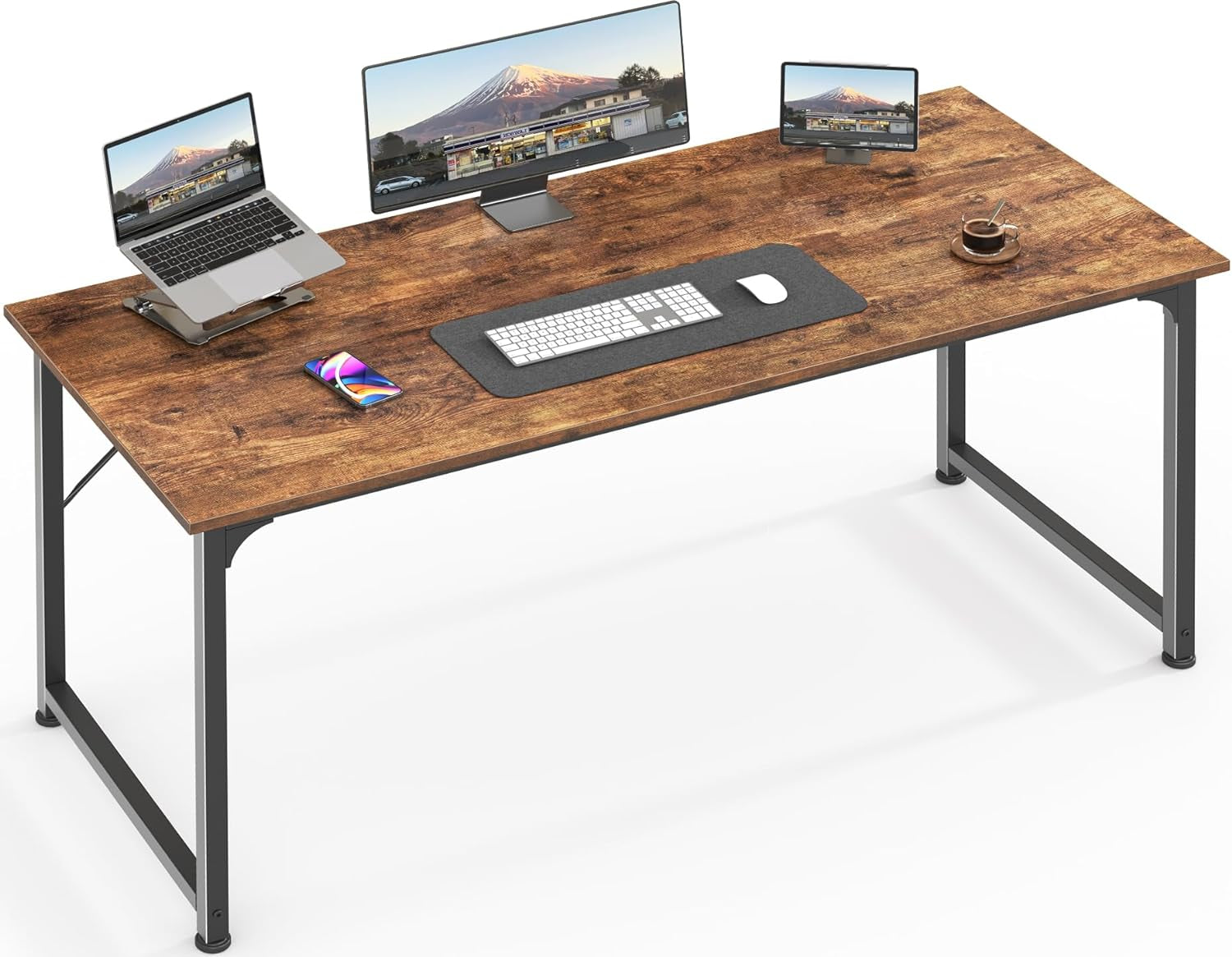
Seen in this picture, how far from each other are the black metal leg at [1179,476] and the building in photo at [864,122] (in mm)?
749

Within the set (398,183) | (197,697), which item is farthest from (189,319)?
(197,697)

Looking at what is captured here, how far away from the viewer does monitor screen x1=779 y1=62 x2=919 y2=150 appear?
616 centimetres

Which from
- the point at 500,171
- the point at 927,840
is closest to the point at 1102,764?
the point at 927,840

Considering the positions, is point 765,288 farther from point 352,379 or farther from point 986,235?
point 352,379

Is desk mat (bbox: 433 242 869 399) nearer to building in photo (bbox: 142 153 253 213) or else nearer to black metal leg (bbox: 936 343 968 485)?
building in photo (bbox: 142 153 253 213)

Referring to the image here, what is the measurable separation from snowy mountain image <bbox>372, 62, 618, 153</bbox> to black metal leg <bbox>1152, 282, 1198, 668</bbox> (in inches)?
52.9

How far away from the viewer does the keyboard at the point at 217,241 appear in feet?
18.3

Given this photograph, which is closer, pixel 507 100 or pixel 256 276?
pixel 256 276

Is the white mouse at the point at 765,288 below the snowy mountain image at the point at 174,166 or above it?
below

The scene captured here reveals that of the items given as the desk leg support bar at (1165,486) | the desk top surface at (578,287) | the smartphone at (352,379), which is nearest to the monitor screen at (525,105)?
the desk top surface at (578,287)

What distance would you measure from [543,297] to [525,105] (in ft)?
1.49

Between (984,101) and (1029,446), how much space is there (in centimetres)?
100

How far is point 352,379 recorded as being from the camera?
543 cm

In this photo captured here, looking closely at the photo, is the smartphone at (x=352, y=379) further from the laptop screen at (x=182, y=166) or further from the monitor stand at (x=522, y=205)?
the monitor stand at (x=522, y=205)
